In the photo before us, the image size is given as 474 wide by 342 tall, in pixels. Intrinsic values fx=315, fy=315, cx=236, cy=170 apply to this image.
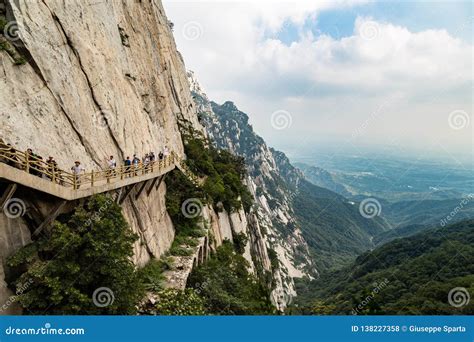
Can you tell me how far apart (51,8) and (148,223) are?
1392cm

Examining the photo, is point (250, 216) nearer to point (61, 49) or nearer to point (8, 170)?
point (61, 49)

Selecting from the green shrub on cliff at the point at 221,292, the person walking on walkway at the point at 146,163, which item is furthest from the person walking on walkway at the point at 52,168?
the green shrub on cliff at the point at 221,292

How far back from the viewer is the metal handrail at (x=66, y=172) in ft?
37.2

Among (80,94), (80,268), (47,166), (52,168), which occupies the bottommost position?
(80,268)

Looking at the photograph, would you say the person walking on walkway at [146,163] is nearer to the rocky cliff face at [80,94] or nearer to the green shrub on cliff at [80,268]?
the rocky cliff face at [80,94]

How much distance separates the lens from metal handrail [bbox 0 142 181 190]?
37.2ft

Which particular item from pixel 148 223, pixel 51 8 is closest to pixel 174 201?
pixel 148 223

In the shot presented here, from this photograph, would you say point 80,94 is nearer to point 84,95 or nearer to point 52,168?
point 84,95

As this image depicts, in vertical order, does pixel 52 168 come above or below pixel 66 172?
above

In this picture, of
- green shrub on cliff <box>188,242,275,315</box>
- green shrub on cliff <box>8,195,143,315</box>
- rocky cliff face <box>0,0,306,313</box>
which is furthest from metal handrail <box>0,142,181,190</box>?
green shrub on cliff <box>188,242,275,315</box>

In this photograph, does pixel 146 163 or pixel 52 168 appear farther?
pixel 146 163

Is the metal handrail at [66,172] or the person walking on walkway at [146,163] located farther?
the person walking on walkway at [146,163]

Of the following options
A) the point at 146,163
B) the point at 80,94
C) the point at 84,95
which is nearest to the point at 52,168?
the point at 80,94

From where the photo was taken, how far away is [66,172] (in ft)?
41.1
